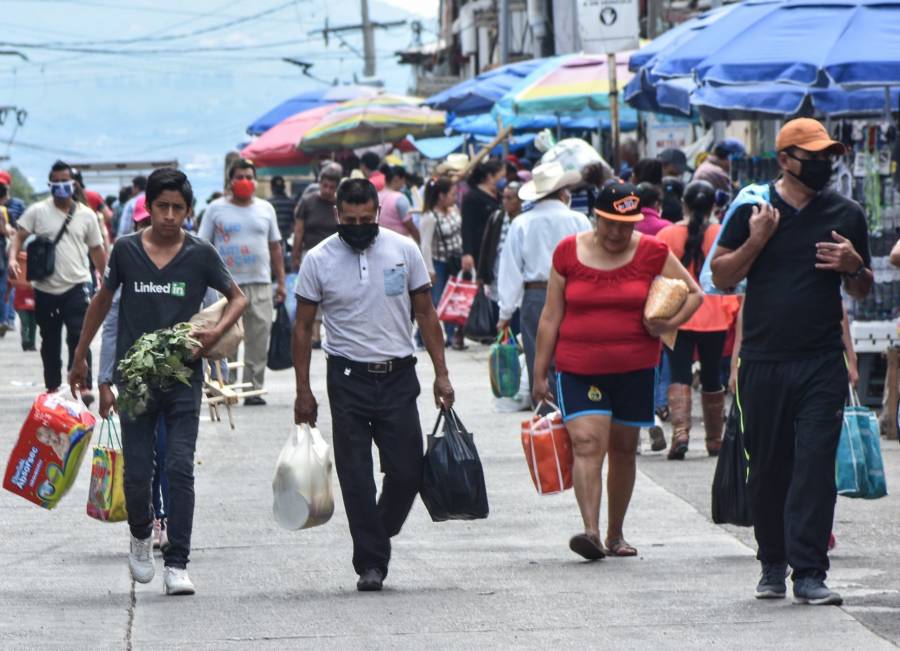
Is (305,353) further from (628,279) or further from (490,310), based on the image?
(490,310)

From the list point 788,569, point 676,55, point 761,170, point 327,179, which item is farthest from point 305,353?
point 327,179

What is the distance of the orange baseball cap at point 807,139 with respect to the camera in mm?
8008

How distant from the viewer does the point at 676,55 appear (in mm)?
14297

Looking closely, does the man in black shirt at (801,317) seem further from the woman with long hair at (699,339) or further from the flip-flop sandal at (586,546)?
the woman with long hair at (699,339)

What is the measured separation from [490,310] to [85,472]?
5.09 m

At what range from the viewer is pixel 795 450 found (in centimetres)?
811

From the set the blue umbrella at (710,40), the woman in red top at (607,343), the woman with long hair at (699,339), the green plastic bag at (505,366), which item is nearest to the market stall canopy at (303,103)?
the blue umbrella at (710,40)

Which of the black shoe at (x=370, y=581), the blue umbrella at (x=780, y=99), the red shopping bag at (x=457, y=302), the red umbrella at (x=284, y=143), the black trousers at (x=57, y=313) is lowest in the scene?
the red umbrella at (x=284, y=143)

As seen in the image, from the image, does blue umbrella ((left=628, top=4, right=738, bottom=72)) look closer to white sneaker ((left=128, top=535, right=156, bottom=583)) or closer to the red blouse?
the red blouse

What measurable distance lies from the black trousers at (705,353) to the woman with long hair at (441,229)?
845 centimetres

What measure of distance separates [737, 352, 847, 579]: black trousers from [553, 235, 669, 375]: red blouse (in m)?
1.02

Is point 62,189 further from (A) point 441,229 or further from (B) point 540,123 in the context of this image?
(B) point 540,123

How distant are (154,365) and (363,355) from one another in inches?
35.4

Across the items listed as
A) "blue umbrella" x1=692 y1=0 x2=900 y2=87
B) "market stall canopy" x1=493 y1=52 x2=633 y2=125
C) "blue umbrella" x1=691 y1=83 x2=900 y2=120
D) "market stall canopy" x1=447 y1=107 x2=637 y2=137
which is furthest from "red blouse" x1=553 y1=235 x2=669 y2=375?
"market stall canopy" x1=447 y1=107 x2=637 y2=137
